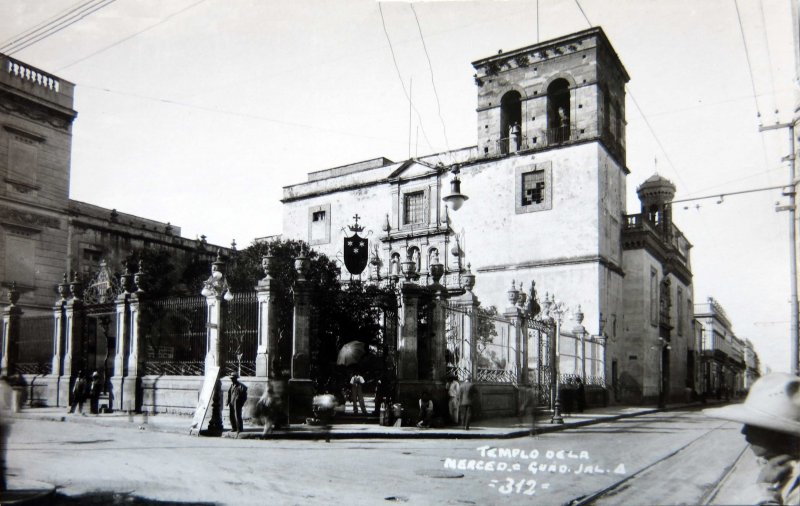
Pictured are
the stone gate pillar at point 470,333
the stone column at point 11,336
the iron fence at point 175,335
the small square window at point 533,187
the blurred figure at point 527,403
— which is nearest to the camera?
the stone gate pillar at point 470,333

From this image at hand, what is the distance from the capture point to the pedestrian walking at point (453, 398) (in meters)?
14.9

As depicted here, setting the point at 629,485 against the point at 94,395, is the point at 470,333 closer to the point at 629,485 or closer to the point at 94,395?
the point at 629,485

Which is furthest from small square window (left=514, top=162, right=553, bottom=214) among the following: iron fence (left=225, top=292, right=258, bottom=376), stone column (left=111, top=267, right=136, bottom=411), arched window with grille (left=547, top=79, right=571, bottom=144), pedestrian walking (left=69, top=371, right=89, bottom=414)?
pedestrian walking (left=69, top=371, right=89, bottom=414)

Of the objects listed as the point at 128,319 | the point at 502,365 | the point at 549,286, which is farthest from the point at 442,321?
the point at 549,286

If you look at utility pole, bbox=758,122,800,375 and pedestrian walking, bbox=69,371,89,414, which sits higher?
utility pole, bbox=758,122,800,375

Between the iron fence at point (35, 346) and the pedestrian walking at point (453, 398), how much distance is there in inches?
545

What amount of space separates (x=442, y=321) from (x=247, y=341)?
192 inches

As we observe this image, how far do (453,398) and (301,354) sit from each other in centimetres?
376

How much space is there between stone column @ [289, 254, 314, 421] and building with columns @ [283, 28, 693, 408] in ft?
43.1

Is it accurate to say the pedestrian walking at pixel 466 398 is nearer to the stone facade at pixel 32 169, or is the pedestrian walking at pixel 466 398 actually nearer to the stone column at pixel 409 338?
the stone column at pixel 409 338

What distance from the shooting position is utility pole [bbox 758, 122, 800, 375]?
5.62m

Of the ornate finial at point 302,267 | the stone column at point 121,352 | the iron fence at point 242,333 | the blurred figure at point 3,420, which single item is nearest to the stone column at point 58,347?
the stone column at point 121,352

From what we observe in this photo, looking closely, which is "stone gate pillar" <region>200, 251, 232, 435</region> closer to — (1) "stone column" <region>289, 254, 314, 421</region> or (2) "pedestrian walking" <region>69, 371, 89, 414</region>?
(1) "stone column" <region>289, 254, 314, 421</region>

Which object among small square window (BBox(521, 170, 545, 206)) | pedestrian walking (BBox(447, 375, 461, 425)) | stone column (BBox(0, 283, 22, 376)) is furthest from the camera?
small square window (BBox(521, 170, 545, 206))
